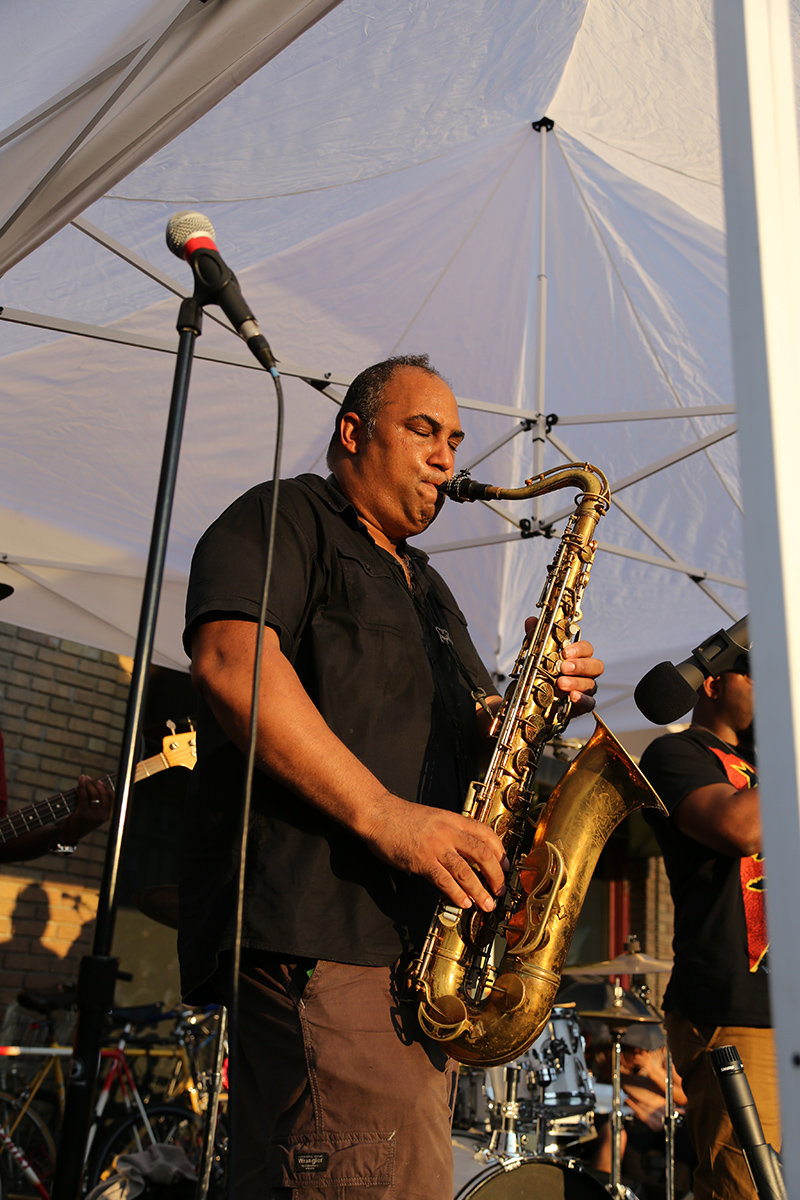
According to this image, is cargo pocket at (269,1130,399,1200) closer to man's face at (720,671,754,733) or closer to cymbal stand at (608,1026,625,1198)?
man's face at (720,671,754,733)

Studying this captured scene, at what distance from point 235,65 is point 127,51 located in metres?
0.34

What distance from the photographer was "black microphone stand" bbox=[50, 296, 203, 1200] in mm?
1375

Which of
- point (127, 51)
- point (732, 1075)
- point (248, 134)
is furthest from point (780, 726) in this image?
point (248, 134)

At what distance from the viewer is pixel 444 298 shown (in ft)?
17.5

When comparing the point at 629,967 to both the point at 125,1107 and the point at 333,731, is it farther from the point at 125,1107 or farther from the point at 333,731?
the point at 333,731

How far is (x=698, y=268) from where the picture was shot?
496 cm

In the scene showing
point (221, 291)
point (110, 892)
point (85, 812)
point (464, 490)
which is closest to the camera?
point (110, 892)

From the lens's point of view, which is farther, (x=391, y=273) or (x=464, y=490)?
(x=391, y=273)

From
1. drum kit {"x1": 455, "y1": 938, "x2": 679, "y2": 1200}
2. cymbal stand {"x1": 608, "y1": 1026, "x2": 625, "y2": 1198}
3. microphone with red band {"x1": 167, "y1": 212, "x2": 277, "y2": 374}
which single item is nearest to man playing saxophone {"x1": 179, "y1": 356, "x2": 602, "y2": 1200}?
microphone with red band {"x1": 167, "y1": 212, "x2": 277, "y2": 374}

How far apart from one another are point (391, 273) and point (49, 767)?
4112 millimetres

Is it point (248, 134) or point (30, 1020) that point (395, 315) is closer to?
point (248, 134)

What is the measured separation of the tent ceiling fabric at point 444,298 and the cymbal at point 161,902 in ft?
5.17

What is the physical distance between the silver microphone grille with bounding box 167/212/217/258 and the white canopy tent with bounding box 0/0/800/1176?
2.17 ft

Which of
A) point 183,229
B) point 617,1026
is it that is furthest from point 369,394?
point 617,1026
